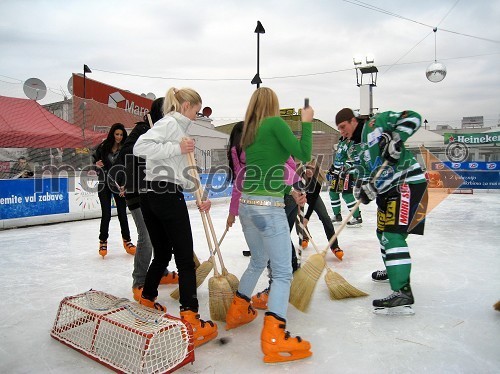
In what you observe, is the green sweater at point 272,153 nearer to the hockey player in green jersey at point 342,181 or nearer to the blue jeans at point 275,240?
the blue jeans at point 275,240

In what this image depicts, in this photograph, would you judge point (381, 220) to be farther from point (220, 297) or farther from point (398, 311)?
point (220, 297)

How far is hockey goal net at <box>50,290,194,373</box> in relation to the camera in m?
2.03

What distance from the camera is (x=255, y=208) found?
2182 millimetres

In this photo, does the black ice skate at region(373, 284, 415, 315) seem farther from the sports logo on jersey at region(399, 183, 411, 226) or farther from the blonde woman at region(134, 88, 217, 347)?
the blonde woman at region(134, 88, 217, 347)

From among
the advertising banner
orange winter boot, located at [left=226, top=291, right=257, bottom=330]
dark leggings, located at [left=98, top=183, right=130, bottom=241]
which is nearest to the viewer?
orange winter boot, located at [left=226, top=291, right=257, bottom=330]

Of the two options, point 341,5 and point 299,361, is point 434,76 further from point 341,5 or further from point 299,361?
point 299,361

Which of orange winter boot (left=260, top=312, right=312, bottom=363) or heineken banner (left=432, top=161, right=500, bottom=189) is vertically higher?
heineken banner (left=432, top=161, right=500, bottom=189)

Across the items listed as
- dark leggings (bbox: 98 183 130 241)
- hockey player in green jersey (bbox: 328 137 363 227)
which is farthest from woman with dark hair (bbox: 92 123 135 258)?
hockey player in green jersey (bbox: 328 137 363 227)

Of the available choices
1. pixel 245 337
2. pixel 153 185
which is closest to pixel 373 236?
pixel 245 337

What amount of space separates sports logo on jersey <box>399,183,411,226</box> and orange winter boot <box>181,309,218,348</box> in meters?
1.53

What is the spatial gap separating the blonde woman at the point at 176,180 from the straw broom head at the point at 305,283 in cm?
63

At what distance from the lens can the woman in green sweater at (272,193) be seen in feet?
6.98

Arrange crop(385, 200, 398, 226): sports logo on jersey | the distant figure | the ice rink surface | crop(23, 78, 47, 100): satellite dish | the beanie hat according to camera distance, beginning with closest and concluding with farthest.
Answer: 1. the ice rink surface
2. crop(385, 200, 398, 226): sports logo on jersey
3. the beanie hat
4. the distant figure
5. crop(23, 78, 47, 100): satellite dish

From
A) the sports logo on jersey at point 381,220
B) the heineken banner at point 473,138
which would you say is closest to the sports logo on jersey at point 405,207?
the sports logo on jersey at point 381,220
